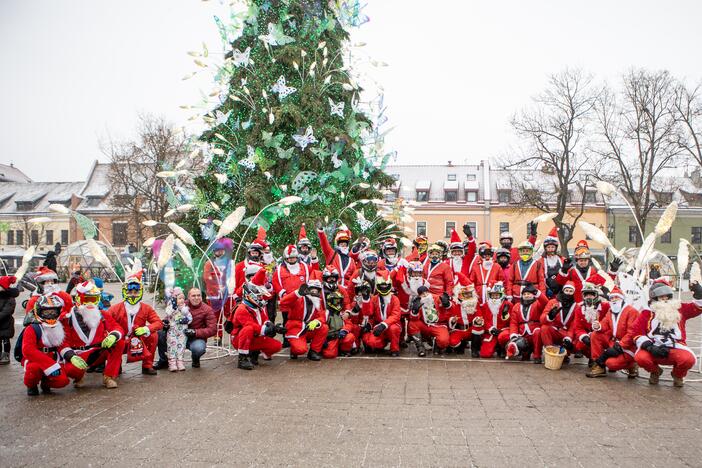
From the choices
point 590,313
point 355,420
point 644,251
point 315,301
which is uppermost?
point 644,251

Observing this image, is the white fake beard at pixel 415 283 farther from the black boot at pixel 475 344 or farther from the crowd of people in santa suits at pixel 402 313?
the black boot at pixel 475 344

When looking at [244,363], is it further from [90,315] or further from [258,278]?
[90,315]

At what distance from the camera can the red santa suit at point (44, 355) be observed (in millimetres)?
6453

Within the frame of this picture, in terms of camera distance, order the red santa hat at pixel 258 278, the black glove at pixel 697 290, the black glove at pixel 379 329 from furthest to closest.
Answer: the black glove at pixel 379 329 < the red santa hat at pixel 258 278 < the black glove at pixel 697 290

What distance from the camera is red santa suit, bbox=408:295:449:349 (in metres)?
9.22

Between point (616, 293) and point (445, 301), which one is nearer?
point (616, 293)

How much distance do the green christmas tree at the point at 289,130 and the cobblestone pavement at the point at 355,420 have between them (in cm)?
432

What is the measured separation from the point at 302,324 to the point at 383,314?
135 cm

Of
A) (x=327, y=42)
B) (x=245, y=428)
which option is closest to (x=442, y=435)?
(x=245, y=428)

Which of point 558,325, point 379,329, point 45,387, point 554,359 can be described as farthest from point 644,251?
point 45,387

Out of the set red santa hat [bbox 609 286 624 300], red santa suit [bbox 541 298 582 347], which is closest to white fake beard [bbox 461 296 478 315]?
red santa suit [bbox 541 298 582 347]

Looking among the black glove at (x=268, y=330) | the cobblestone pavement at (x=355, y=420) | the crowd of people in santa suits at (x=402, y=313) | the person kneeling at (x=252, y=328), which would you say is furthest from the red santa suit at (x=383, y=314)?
the black glove at (x=268, y=330)

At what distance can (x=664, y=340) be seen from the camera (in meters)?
7.00

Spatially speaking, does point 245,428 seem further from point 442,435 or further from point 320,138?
point 320,138
